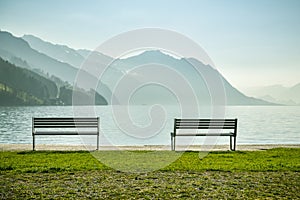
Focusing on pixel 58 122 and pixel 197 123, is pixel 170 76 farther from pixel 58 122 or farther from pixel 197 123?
pixel 58 122

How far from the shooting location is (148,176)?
7.42m

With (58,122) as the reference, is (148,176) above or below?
below

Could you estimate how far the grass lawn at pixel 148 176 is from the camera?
19.7 feet

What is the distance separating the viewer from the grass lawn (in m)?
6.00

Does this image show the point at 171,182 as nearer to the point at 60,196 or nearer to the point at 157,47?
the point at 60,196

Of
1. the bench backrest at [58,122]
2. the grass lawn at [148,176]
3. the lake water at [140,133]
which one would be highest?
the bench backrest at [58,122]

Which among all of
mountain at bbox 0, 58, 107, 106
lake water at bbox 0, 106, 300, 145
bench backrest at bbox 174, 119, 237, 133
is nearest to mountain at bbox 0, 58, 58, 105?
mountain at bbox 0, 58, 107, 106

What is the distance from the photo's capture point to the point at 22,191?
6.00 m

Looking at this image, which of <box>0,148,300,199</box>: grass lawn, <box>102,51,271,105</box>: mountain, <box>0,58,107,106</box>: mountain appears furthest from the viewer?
<box>0,58,107,106</box>: mountain

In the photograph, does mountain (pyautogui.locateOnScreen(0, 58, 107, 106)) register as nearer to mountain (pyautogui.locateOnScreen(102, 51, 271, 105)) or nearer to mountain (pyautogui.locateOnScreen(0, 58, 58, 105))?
mountain (pyautogui.locateOnScreen(0, 58, 58, 105))

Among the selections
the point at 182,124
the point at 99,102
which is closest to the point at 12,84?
the point at 99,102

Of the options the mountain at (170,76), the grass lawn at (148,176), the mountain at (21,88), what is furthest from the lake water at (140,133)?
the mountain at (21,88)

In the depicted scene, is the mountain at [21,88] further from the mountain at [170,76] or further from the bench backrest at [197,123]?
the bench backrest at [197,123]

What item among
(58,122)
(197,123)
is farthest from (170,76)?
(58,122)
